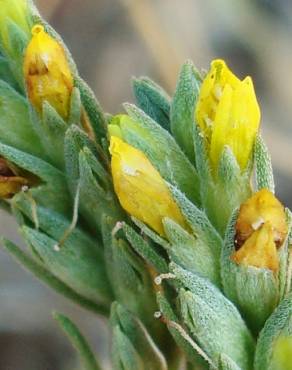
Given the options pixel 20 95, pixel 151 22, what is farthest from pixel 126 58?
pixel 20 95

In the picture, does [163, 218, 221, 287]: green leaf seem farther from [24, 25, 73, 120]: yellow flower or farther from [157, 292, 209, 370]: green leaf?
[24, 25, 73, 120]: yellow flower

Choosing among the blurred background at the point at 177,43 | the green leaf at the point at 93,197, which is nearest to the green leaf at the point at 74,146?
the green leaf at the point at 93,197

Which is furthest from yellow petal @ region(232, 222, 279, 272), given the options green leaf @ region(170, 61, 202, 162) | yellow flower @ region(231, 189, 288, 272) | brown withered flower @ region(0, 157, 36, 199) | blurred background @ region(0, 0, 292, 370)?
blurred background @ region(0, 0, 292, 370)

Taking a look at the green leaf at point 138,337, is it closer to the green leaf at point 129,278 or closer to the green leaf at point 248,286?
the green leaf at point 129,278

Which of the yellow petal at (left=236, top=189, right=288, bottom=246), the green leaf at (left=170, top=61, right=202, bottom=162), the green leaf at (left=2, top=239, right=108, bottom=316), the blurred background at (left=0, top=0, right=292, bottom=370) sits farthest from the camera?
the blurred background at (left=0, top=0, right=292, bottom=370)

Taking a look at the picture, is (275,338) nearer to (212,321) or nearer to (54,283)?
(212,321)
